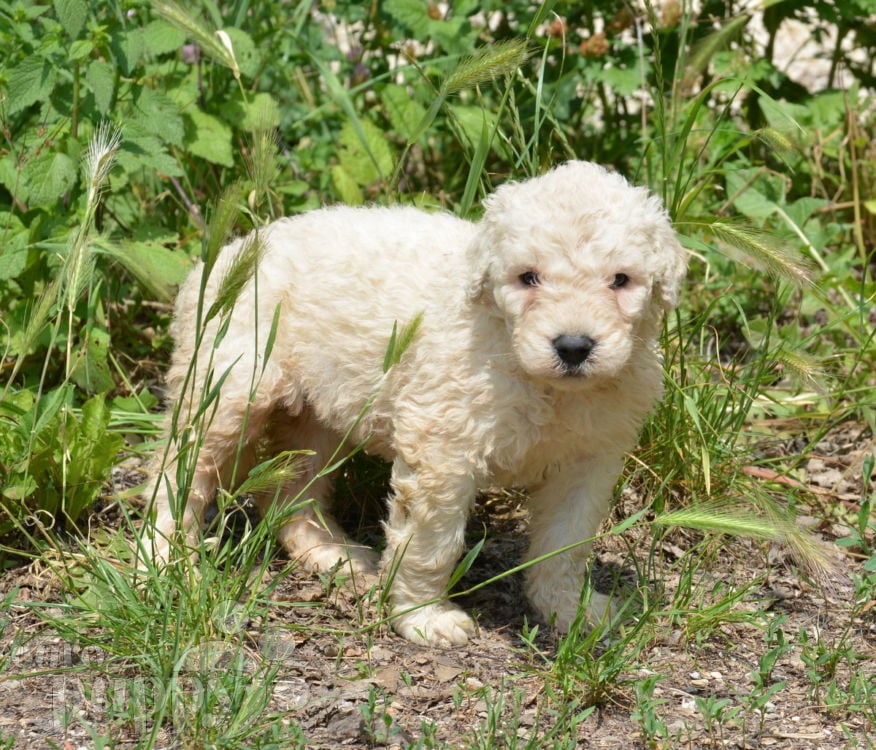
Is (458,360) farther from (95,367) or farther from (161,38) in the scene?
(161,38)

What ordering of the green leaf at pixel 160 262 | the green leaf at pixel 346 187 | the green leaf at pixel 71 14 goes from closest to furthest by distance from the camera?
the green leaf at pixel 71 14 → the green leaf at pixel 160 262 → the green leaf at pixel 346 187

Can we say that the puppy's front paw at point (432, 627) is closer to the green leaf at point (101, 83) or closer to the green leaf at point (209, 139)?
the green leaf at point (101, 83)

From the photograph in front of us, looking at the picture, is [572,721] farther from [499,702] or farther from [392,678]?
[392,678]

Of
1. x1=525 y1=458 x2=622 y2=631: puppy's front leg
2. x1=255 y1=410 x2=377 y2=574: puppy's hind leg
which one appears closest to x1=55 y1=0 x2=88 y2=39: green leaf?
x1=255 y1=410 x2=377 y2=574: puppy's hind leg

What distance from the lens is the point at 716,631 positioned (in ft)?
14.5

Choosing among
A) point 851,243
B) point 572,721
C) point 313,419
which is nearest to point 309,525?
point 313,419

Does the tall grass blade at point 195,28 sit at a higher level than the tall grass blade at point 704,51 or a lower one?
lower

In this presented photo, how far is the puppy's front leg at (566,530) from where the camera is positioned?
4438mm

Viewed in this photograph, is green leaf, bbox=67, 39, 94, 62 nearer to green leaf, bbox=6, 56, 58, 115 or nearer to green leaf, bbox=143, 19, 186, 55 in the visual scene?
green leaf, bbox=6, 56, 58, 115

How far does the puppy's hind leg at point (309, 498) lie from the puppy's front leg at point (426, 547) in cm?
61

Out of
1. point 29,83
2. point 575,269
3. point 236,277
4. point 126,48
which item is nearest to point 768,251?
point 575,269

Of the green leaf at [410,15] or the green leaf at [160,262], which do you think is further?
the green leaf at [410,15]

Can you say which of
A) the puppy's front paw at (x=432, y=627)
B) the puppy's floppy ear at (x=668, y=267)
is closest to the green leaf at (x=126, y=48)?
the puppy's floppy ear at (x=668, y=267)

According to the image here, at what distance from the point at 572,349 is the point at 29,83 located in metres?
2.58
